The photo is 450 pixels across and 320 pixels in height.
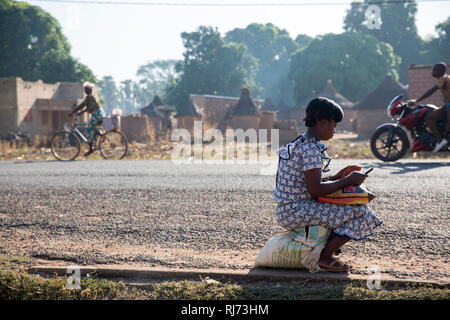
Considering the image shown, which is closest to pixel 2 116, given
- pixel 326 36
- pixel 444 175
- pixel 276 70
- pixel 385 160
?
pixel 385 160

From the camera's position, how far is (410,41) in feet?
223

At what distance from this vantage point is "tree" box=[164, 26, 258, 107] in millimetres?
62375

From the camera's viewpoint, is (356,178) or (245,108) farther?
(245,108)

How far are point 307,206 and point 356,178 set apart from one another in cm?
39

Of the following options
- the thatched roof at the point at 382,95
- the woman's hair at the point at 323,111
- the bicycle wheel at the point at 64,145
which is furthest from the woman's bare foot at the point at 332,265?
the thatched roof at the point at 382,95

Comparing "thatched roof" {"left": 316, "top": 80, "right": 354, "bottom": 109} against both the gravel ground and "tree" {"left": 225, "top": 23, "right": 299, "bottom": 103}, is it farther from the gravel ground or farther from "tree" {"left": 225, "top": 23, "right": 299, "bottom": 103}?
"tree" {"left": 225, "top": 23, "right": 299, "bottom": 103}

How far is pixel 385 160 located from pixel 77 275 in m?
7.81

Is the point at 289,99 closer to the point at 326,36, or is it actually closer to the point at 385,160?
the point at 326,36

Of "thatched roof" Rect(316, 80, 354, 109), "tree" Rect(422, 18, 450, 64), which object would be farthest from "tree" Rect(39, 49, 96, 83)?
"tree" Rect(422, 18, 450, 64)

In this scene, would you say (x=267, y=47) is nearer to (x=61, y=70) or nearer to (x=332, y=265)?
(x=61, y=70)

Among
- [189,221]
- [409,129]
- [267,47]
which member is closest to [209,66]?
[267,47]

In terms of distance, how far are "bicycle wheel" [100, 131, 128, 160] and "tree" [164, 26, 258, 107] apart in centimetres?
4961

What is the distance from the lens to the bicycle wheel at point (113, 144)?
11992 mm

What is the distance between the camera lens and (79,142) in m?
11.7
